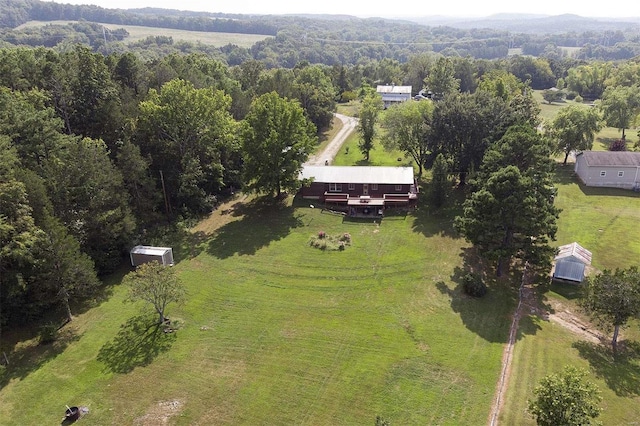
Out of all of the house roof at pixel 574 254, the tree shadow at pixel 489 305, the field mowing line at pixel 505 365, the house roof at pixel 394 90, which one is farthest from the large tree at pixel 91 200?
the house roof at pixel 394 90

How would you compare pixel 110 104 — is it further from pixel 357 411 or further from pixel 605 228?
pixel 605 228

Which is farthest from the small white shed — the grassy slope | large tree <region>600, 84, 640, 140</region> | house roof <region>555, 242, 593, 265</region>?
large tree <region>600, 84, 640, 140</region>

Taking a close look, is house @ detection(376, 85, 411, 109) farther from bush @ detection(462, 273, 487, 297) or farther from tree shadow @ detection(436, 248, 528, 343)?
bush @ detection(462, 273, 487, 297)

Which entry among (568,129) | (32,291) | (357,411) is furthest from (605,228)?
(32,291)

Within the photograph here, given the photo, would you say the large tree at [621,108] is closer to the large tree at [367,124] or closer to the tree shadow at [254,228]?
the large tree at [367,124]

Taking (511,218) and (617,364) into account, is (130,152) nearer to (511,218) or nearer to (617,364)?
(511,218)

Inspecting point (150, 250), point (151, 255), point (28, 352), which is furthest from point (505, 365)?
point (28, 352)
